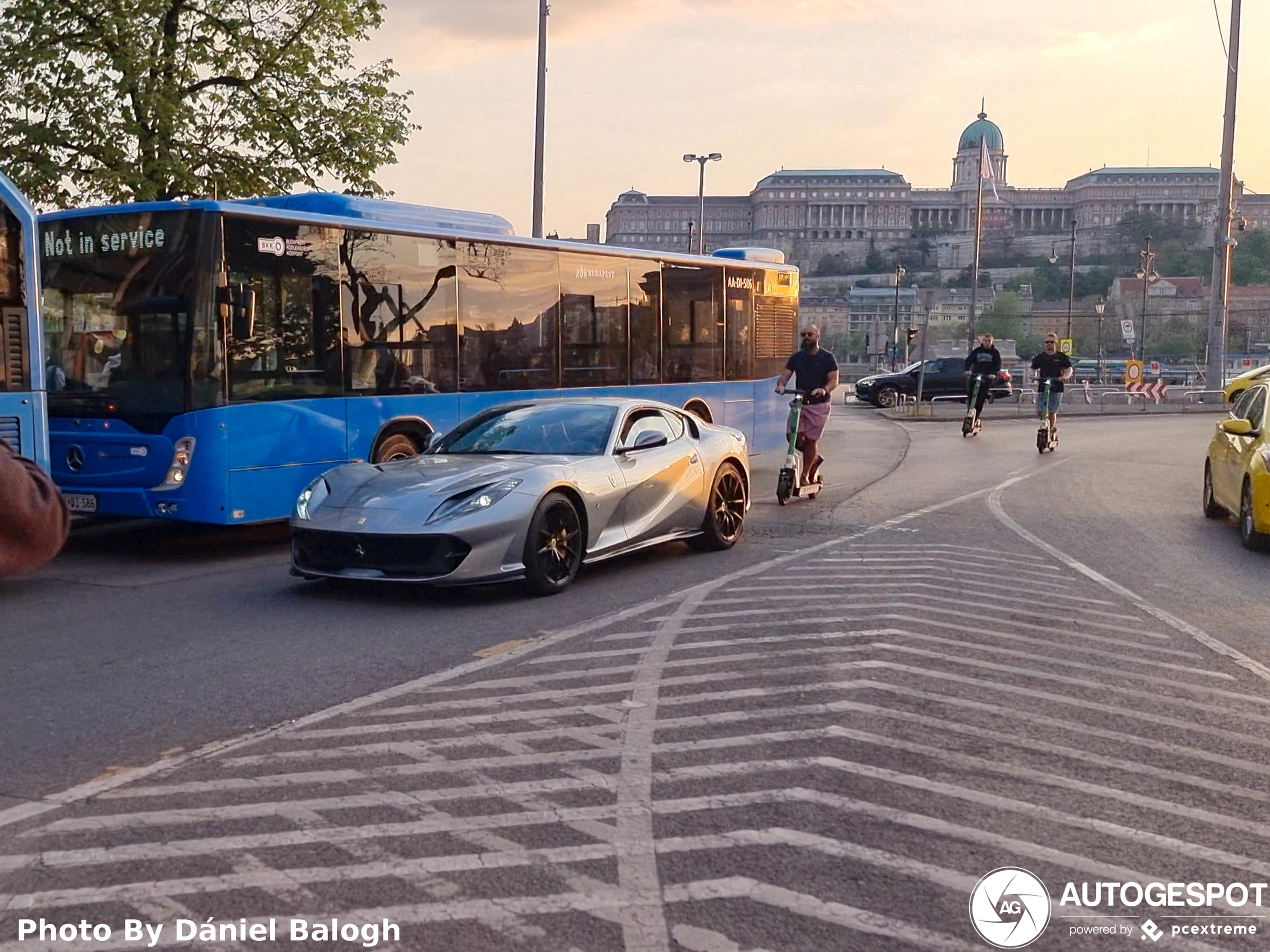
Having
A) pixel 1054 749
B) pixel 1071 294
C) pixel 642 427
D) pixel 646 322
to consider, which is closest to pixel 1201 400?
pixel 646 322

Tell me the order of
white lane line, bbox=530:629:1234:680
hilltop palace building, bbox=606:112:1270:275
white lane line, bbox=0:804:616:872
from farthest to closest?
hilltop palace building, bbox=606:112:1270:275 < white lane line, bbox=530:629:1234:680 < white lane line, bbox=0:804:616:872

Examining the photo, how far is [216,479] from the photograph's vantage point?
11.0 meters

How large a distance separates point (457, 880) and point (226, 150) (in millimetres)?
16750

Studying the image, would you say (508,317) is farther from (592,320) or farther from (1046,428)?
(1046,428)

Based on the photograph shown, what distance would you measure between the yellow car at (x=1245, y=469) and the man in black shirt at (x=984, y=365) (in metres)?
12.0

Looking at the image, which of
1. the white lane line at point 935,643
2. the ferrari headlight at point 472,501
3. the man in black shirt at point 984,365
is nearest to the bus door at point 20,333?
the ferrari headlight at point 472,501

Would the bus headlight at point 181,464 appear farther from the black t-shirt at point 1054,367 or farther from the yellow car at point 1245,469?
the black t-shirt at point 1054,367

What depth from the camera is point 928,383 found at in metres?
47.6

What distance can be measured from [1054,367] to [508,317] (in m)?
11.5

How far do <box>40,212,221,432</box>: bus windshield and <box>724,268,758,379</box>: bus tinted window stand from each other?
9.05 meters

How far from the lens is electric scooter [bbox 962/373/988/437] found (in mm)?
26906

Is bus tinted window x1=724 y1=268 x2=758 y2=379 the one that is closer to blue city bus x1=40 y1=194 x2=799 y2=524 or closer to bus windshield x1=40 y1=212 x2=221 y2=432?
blue city bus x1=40 y1=194 x2=799 y2=524

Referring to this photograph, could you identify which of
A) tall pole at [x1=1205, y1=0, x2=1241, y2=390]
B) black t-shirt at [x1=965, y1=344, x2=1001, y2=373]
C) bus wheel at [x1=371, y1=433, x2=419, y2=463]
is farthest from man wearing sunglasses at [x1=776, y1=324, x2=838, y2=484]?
tall pole at [x1=1205, y1=0, x2=1241, y2=390]

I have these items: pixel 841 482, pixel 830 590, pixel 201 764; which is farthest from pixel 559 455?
pixel 841 482
